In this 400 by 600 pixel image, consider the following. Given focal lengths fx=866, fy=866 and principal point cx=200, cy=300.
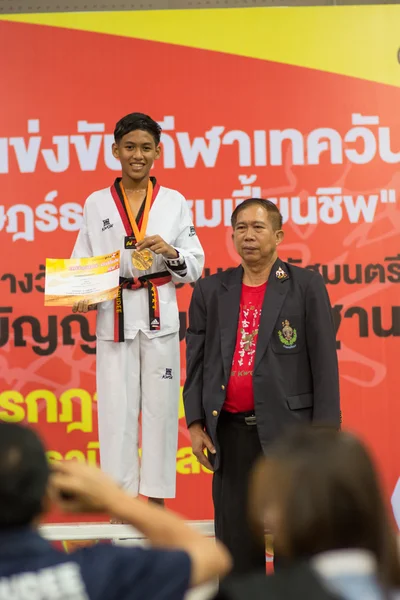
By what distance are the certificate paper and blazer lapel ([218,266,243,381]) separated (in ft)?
2.11

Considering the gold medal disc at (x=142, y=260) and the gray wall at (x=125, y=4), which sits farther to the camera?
the gray wall at (x=125, y=4)

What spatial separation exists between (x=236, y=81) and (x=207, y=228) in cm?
89

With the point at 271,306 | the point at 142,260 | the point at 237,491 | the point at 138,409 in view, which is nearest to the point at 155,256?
the point at 142,260

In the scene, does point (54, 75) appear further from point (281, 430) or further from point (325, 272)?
point (281, 430)

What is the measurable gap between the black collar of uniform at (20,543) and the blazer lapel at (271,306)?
6.13 feet

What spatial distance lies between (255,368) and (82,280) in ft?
3.43

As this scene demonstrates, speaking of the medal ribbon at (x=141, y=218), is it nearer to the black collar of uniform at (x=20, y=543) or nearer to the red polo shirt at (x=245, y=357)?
the red polo shirt at (x=245, y=357)

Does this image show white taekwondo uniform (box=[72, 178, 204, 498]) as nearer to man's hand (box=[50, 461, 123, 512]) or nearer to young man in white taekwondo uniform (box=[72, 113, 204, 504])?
young man in white taekwondo uniform (box=[72, 113, 204, 504])

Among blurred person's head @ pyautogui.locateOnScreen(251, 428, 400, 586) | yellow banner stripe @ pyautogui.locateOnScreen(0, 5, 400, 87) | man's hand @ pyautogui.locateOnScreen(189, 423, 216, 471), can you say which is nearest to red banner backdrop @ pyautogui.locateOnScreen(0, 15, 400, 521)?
yellow banner stripe @ pyautogui.locateOnScreen(0, 5, 400, 87)

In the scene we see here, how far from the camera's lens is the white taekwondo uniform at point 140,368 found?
3914 millimetres

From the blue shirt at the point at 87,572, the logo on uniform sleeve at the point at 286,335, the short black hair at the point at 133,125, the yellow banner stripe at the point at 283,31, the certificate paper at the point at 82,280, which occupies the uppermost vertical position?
the yellow banner stripe at the point at 283,31

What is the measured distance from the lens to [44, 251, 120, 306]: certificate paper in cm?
380

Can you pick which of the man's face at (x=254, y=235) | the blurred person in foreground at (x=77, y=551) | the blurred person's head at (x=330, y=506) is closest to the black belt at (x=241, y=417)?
the man's face at (x=254, y=235)

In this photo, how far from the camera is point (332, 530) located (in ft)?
3.87
